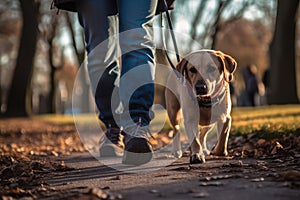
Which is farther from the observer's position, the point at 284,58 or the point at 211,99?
the point at 284,58

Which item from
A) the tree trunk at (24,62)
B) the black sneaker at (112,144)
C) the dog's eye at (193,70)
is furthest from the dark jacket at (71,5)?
the tree trunk at (24,62)

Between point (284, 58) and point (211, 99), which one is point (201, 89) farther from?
point (284, 58)

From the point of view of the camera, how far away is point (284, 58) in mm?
18281

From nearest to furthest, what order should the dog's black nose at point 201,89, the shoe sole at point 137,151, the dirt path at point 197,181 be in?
the dirt path at point 197,181 → the shoe sole at point 137,151 → the dog's black nose at point 201,89

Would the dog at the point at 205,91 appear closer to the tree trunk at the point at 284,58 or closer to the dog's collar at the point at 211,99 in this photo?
the dog's collar at the point at 211,99

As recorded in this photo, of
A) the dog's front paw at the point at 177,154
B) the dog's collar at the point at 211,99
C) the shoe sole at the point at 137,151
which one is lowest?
the dog's front paw at the point at 177,154

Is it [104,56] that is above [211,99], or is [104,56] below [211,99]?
above

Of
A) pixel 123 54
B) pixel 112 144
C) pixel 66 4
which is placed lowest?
pixel 112 144

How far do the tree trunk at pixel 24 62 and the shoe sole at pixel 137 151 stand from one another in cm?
1799

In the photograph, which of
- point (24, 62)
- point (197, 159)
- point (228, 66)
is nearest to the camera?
point (197, 159)

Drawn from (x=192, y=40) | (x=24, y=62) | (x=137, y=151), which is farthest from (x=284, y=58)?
(x=137, y=151)

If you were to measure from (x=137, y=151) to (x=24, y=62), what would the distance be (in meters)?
18.3

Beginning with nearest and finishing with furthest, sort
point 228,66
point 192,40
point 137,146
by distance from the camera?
point 137,146 → point 228,66 → point 192,40

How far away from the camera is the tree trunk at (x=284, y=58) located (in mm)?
17978
